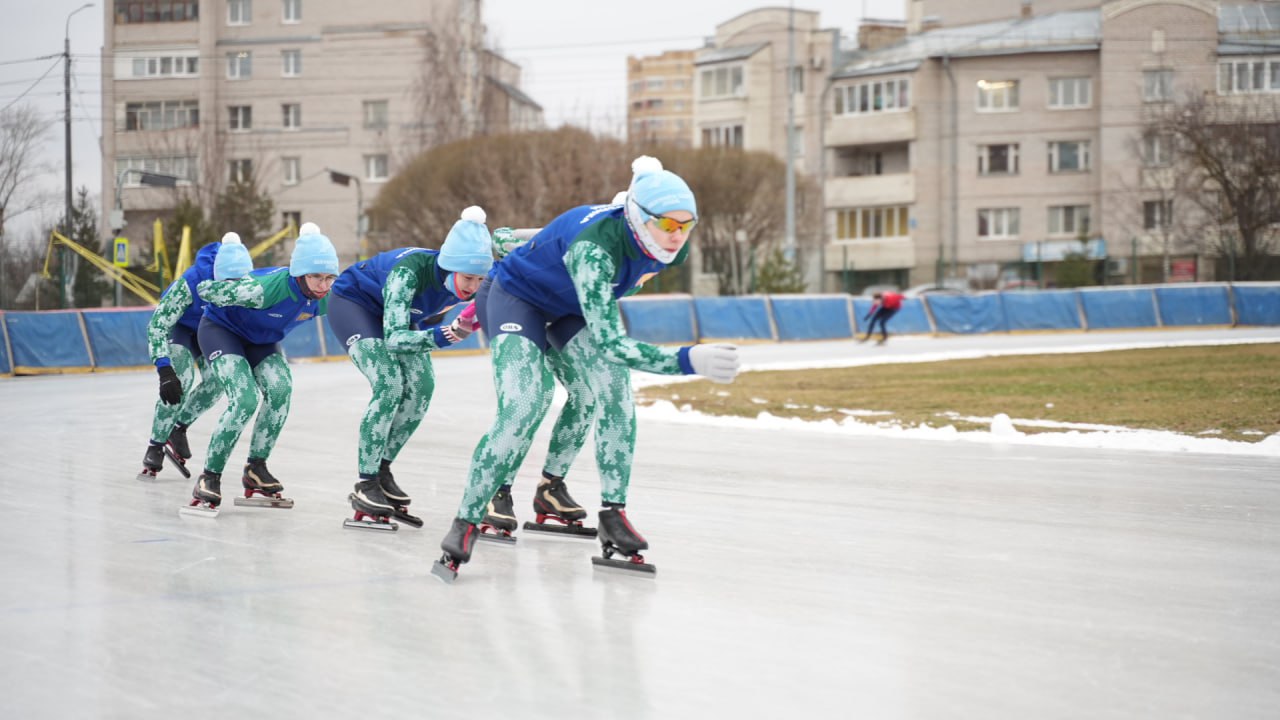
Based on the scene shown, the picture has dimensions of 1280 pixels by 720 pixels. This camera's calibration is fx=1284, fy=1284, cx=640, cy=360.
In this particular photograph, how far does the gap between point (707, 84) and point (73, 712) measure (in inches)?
2905

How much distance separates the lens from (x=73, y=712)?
4.08m

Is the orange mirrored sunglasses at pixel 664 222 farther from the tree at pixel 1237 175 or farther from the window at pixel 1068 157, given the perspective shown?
the window at pixel 1068 157

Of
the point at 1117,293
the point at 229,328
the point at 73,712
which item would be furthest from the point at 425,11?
the point at 73,712

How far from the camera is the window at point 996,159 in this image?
66.2 m

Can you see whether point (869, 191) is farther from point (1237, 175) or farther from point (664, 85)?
point (664, 85)

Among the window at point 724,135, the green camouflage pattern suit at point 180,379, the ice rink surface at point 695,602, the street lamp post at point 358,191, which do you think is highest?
the window at point 724,135

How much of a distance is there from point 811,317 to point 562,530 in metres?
31.8

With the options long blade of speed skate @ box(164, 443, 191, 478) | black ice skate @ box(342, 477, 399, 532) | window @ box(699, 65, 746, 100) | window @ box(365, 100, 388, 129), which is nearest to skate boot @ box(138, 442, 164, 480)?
long blade of speed skate @ box(164, 443, 191, 478)

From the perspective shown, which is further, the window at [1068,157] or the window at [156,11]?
the window at [156,11]

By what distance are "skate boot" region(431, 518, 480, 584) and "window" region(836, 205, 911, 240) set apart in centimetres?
6324

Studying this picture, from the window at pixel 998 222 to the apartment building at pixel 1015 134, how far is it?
7 centimetres

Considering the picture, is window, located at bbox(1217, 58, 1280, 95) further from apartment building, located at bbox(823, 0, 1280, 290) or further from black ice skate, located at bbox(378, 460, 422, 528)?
black ice skate, located at bbox(378, 460, 422, 528)

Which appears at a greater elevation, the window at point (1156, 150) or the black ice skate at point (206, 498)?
the window at point (1156, 150)

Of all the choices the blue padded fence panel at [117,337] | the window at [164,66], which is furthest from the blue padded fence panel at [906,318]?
the window at [164,66]
